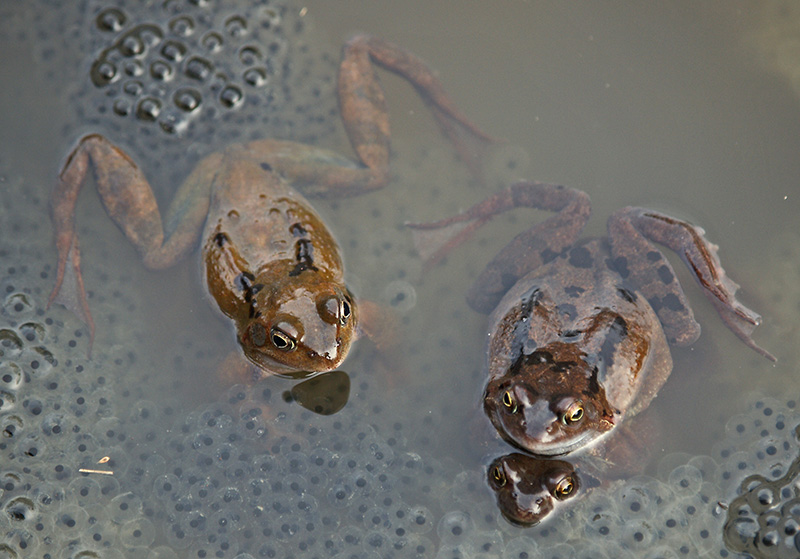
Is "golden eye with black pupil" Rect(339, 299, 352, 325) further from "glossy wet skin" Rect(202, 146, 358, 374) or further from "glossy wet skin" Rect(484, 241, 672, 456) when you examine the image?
"glossy wet skin" Rect(484, 241, 672, 456)

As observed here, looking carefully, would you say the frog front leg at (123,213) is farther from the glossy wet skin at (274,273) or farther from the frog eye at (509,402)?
the frog eye at (509,402)

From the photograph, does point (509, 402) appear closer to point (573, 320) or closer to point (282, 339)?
point (573, 320)

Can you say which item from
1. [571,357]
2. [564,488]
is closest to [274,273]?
[571,357]

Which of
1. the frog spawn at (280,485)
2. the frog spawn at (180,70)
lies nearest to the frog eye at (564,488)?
the frog spawn at (280,485)

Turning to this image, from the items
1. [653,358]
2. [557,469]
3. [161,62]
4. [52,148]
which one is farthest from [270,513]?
[161,62]

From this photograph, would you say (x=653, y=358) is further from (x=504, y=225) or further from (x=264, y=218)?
(x=264, y=218)

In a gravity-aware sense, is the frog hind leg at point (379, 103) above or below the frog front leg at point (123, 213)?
above

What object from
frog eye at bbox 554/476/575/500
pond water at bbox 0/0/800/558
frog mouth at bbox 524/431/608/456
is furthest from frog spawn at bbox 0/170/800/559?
frog mouth at bbox 524/431/608/456

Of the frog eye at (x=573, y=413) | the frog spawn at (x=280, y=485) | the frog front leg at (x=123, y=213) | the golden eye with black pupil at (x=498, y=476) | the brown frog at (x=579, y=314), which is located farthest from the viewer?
the frog front leg at (x=123, y=213)

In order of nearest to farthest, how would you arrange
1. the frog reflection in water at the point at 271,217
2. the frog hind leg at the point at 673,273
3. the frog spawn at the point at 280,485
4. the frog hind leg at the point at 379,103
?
the frog spawn at the point at 280,485
the frog reflection in water at the point at 271,217
the frog hind leg at the point at 673,273
the frog hind leg at the point at 379,103
